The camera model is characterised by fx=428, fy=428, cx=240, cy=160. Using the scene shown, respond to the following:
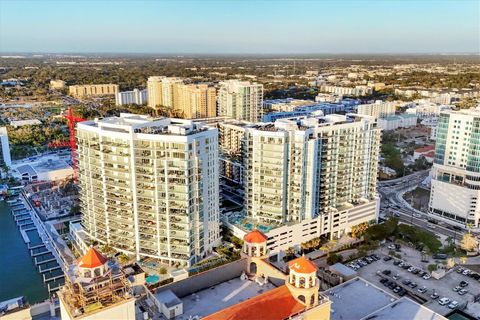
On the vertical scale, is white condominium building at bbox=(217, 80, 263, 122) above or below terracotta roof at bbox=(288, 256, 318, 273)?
above

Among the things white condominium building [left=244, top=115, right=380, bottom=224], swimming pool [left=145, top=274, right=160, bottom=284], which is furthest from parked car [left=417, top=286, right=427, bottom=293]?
swimming pool [left=145, top=274, right=160, bottom=284]

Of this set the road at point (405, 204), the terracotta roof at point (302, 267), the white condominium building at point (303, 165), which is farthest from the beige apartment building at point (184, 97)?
the terracotta roof at point (302, 267)

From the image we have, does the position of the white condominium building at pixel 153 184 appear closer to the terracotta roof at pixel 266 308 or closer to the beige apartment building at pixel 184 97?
the terracotta roof at pixel 266 308

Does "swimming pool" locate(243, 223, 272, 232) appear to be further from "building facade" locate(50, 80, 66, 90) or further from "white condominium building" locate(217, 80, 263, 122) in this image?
"building facade" locate(50, 80, 66, 90)

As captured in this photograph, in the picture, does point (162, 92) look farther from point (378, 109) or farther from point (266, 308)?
point (266, 308)

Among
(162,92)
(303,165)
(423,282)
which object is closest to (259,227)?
(303,165)

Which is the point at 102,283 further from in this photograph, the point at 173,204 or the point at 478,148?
the point at 478,148
